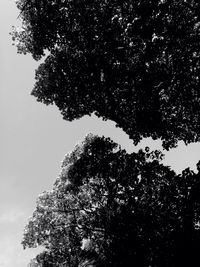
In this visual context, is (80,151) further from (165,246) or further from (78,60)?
(165,246)

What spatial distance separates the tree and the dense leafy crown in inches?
97.6

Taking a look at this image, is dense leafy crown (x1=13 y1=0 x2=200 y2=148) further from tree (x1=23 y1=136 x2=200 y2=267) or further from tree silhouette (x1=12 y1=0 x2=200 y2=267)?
tree (x1=23 y1=136 x2=200 y2=267)

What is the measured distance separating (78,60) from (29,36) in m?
3.31

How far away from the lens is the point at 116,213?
15.3 meters

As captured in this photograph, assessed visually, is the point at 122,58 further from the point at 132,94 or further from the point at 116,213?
the point at 116,213

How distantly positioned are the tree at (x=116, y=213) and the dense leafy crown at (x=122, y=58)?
2479 mm

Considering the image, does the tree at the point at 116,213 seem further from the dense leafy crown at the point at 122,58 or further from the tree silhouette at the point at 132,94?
the dense leafy crown at the point at 122,58

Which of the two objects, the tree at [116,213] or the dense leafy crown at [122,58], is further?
the dense leafy crown at [122,58]

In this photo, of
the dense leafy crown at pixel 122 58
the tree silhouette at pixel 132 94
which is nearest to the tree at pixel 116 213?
the tree silhouette at pixel 132 94

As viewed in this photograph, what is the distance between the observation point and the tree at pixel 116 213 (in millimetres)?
12617

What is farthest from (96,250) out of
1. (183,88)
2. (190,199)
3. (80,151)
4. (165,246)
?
(183,88)

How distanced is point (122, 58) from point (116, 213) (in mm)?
8199

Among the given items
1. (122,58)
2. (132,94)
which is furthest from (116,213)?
(122,58)

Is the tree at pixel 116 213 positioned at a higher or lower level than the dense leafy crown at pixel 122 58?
lower
